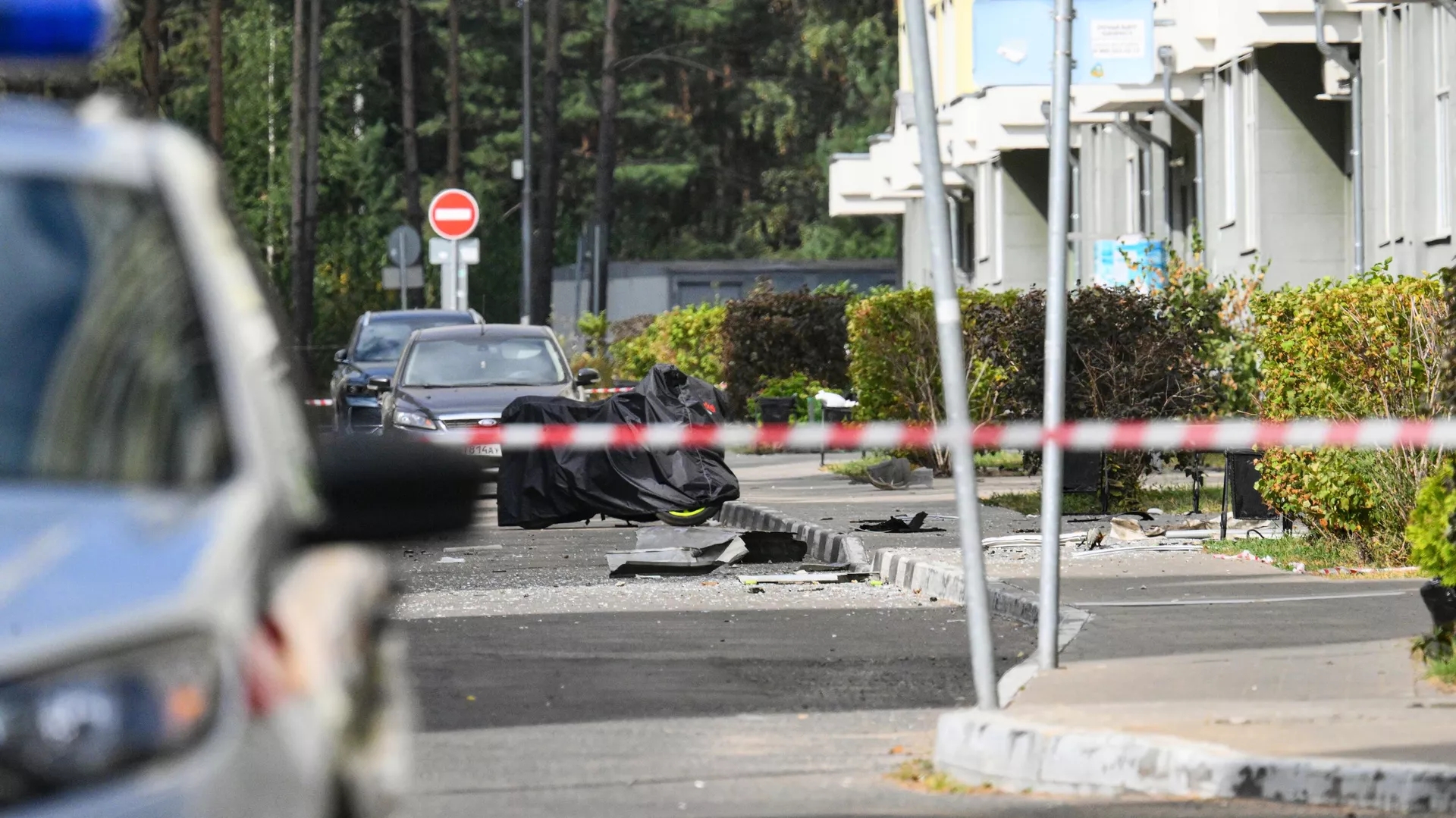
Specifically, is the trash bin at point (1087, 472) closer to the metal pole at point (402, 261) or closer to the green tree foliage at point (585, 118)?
the metal pole at point (402, 261)

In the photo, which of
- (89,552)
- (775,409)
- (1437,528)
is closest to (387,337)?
(775,409)

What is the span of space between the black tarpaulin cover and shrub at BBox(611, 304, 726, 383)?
15.7m

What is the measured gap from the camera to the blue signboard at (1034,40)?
1075 cm

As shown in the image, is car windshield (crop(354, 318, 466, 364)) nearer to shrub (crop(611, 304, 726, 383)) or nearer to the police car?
shrub (crop(611, 304, 726, 383))

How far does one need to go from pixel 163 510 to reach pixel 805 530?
15.0m

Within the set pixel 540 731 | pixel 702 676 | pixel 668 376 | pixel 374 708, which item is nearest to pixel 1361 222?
pixel 668 376

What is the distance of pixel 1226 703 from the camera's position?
8656 millimetres

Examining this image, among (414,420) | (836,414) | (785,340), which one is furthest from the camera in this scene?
(785,340)

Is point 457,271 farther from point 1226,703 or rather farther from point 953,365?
point 953,365

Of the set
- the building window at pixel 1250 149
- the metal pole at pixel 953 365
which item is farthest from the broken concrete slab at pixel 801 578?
the building window at pixel 1250 149

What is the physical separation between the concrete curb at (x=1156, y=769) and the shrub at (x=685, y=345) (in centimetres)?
2724

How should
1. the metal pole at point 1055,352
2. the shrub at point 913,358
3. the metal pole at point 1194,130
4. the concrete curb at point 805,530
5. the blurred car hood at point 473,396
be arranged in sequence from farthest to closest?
the metal pole at point 1194,130 → the shrub at point 913,358 → the blurred car hood at point 473,396 → the concrete curb at point 805,530 → the metal pole at point 1055,352

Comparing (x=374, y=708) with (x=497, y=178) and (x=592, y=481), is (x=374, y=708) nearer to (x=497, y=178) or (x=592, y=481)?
(x=592, y=481)

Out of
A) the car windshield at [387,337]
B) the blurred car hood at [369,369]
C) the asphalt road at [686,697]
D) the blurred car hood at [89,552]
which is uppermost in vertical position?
the car windshield at [387,337]
